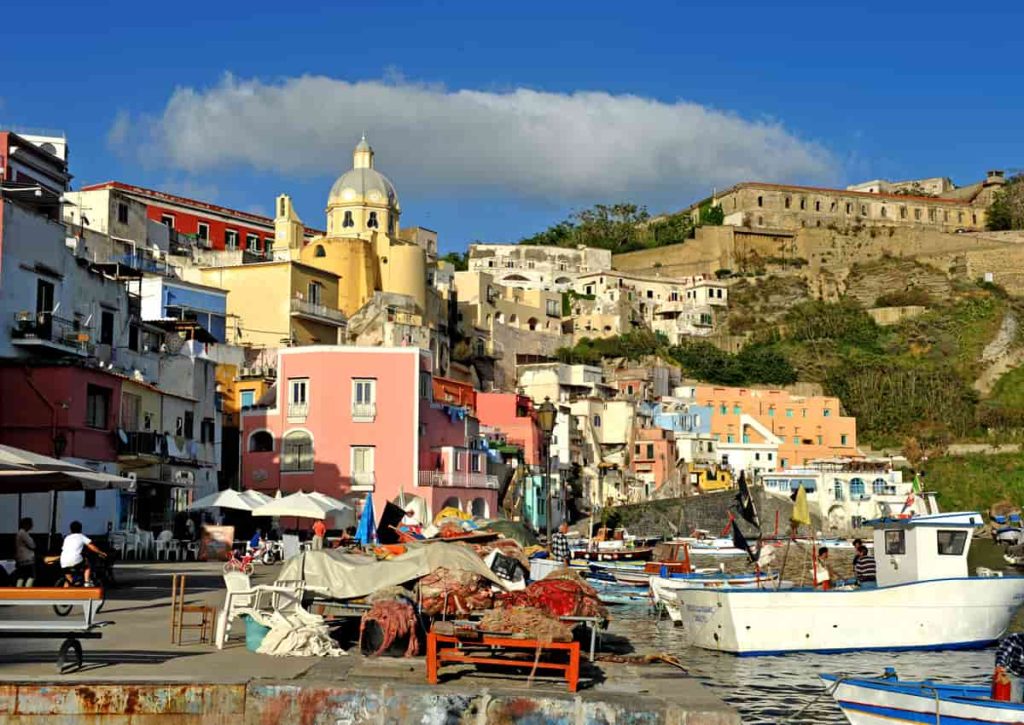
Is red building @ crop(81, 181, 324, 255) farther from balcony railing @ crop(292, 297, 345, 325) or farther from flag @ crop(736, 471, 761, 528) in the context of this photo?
flag @ crop(736, 471, 761, 528)

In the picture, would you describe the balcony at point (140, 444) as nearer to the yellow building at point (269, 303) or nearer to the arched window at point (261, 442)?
the arched window at point (261, 442)

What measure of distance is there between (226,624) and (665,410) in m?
74.3

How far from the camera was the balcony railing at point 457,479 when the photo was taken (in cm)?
5056

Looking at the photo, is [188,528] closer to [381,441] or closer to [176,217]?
[381,441]

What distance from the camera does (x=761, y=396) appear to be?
94.1 meters

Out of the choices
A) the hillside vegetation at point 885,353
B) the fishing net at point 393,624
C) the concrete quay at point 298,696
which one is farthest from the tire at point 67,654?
the hillside vegetation at point 885,353

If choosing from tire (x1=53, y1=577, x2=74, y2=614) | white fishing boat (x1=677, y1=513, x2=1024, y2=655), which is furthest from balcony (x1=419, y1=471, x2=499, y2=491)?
tire (x1=53, y1=577, x2=74, y2=614)

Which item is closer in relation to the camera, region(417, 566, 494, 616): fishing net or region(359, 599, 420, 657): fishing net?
region(359, 599, 420, 657): fishing net

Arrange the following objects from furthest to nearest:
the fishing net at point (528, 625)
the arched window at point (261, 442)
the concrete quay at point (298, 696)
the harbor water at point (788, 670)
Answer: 1. the arched window at point (261, 442)
2. the harbor water at point (788, 670)
3. the fishing net at point (528, 625)
4. the concrete quay at point (298, 696)

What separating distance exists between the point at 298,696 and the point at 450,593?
5305 millimetres

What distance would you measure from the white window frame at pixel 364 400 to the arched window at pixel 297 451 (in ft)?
6.93

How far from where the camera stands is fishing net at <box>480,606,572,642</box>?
607 inches

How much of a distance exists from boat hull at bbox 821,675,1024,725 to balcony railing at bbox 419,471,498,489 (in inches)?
1398

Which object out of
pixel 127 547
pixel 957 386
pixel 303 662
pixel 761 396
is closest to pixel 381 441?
pixel 127 547
